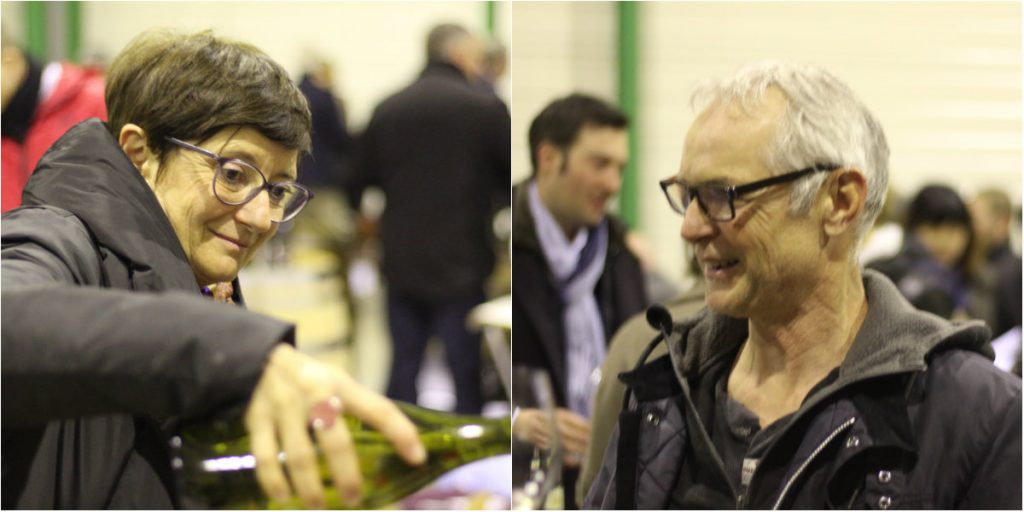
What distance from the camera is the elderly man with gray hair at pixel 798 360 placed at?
136 cm

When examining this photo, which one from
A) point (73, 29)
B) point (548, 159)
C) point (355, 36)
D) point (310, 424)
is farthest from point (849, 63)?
point (310, 424)

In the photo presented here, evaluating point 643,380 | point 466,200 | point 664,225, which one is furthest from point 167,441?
point 664,225

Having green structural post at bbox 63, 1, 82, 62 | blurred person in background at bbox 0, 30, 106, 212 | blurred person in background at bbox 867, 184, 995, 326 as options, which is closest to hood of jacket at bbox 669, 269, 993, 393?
blurred person in background at bbox 0, 30, 106, 212

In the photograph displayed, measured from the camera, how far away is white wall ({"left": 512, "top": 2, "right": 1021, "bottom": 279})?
724 cm

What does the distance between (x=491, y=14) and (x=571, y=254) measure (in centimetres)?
613

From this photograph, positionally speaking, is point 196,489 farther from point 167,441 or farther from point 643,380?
point 643,380

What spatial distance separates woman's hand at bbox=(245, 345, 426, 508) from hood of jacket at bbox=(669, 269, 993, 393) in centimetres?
84

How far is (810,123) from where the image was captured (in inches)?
59.7

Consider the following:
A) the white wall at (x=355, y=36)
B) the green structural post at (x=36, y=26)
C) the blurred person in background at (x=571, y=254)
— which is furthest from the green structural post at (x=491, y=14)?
the blurred person in background at (x=571, y=254)

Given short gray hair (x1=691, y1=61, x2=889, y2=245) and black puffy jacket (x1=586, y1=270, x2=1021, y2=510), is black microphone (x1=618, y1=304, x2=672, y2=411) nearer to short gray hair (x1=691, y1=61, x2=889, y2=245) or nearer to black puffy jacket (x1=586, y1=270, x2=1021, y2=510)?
black puffy jacket (x1=586, y1=270, x2=1021, y2=510)

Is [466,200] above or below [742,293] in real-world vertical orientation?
below

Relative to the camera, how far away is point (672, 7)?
25.3ft

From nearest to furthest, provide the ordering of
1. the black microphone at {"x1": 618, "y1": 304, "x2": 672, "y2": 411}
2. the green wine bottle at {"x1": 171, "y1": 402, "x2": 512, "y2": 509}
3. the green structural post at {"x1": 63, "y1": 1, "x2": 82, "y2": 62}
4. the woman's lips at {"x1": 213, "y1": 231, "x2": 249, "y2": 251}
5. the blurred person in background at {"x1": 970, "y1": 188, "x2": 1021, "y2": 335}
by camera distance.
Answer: the green wine bottle at {"x1": 171, "y1": 402, "x2": 512, "y2": 509}
the woman's lips at {"x1": 213, "y1": 231, "x2": 249, "y2": 251}
the black microphone at {"x1": 618, "y1": 304, "x2": 672, "y2": 411}
the blurred person in background at {"x1": 970, "y1": 188, "x2": 1021, "y2": 335}
the green structural post at {"x1": 63, "y1": 1, "x2": 82, "y2": 62}

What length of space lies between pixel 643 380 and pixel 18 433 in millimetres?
866
